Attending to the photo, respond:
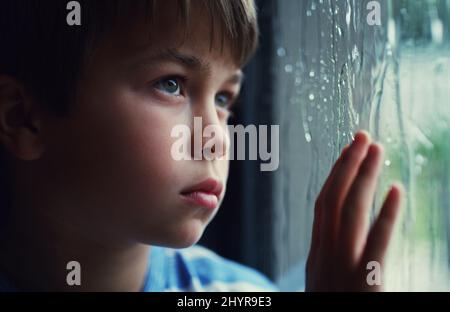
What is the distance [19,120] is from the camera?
607 millimetres

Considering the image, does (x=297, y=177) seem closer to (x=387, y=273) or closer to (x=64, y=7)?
(x=387, y=273)

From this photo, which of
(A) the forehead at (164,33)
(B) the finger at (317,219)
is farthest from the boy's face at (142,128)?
(B) the finger at (317,219)

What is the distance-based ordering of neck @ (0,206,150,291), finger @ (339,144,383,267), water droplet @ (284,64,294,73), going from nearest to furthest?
finger @ (339,144,383,267)
neck @ (0,206,150,291)
water droplet @ (284,64,294,73)

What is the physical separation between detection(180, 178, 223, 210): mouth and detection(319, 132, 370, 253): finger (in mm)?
124

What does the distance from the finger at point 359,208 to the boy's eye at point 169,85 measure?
21cm

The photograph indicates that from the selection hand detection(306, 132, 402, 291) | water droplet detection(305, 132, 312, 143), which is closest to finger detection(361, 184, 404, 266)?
hand detection(306, 132, 402, 291)

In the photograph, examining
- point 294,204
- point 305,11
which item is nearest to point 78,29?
point 305,11

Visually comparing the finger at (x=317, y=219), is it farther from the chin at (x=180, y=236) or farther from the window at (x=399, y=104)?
the chin at (x=180, y=236)

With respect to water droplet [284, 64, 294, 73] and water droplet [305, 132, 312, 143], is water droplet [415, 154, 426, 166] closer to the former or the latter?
water droplet [305, 132, 312, 143]

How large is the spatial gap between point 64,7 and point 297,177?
1.20ft

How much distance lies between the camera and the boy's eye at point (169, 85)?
0.58 metres

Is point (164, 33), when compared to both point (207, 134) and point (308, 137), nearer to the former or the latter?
point (207, 134)

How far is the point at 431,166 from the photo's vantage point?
22.3 inches

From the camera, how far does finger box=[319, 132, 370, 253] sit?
0.51 metres
